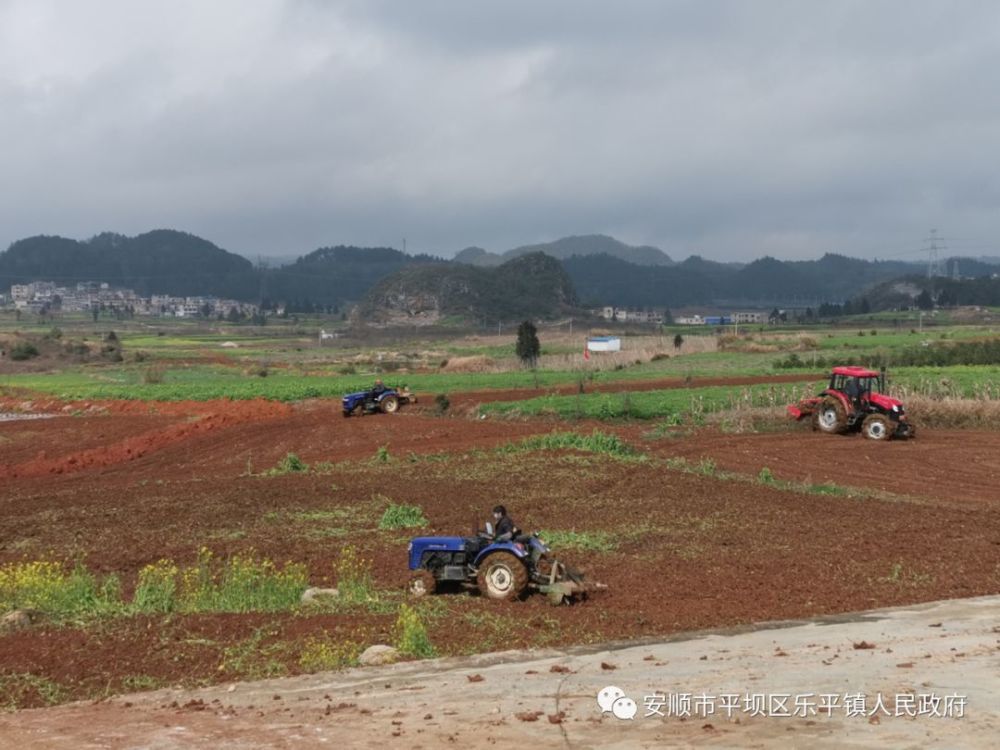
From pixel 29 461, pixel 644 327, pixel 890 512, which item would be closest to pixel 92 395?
pixel 29 461

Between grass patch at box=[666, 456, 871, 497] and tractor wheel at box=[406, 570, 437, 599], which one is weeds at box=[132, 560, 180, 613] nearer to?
tractor wheel at box=[406, 570, 437, 599]

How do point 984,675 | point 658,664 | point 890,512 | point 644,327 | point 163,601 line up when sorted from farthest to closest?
point 644,327
point 890,512
point 163,601
point 658,664
point 984,675

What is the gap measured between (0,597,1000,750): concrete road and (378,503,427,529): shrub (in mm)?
9420

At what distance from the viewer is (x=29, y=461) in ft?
125

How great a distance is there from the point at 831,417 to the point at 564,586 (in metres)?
23.6

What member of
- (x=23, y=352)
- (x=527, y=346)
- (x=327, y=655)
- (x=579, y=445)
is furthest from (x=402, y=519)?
(x=23, y=352)

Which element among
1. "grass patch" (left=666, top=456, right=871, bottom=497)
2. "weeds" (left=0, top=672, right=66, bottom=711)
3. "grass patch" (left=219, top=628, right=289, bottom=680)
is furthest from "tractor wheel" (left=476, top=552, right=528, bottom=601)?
"grass patch" (left=666, top=456, right=871, bottom=497)

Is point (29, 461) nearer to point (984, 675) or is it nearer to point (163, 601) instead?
point (163, 601)

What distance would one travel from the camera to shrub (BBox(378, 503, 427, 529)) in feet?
70.8

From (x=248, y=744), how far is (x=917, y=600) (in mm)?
9767

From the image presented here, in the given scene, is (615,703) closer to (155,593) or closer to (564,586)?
(564,586)

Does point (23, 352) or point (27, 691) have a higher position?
point (23, 352)

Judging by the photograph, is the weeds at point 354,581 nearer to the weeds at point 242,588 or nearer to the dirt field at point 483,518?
the dirt field at point 483,518

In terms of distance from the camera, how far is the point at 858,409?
3566cm
